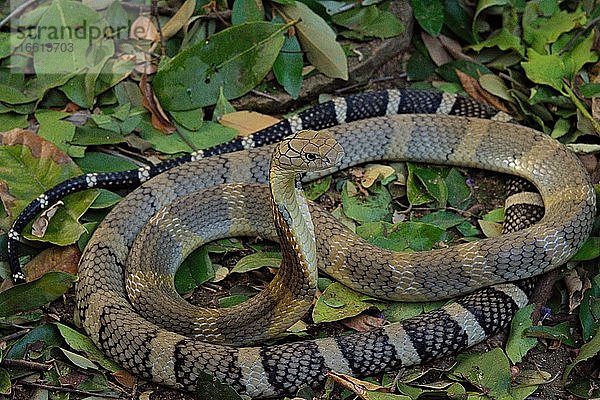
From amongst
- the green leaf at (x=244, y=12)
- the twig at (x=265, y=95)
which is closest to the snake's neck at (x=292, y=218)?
the twig at (x=265, y=95)

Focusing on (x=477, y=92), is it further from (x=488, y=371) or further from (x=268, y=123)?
(x=488, y=371)

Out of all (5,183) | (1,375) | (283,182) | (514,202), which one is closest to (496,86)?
(514,202)

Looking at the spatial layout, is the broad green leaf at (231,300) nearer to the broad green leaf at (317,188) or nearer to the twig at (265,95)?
the broad green leaf at (317,188)

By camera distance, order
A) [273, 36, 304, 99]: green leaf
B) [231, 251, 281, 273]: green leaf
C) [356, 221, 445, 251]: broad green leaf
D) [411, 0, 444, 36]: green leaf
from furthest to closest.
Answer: [411, 0, 444, 36]: green leaf, [273, 36, 304, 99]: green leaf, [356, 221, 445, 251]: broad green leaf, [231, 251, 281, 273]: green leaf

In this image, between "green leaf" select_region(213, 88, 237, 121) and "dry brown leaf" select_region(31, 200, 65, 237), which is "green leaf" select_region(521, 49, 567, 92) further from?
"dry brown leaf" select_region(31, 200, 65, 237)

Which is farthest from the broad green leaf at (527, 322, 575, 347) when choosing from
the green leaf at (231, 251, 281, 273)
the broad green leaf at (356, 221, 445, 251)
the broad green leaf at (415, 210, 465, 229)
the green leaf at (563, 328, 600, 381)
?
the green leaf at (231, 251, 281, 273)

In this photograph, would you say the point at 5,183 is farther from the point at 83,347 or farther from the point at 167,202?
the point at 83,347

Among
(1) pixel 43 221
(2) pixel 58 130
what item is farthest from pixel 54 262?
(2) pixel 58 130
